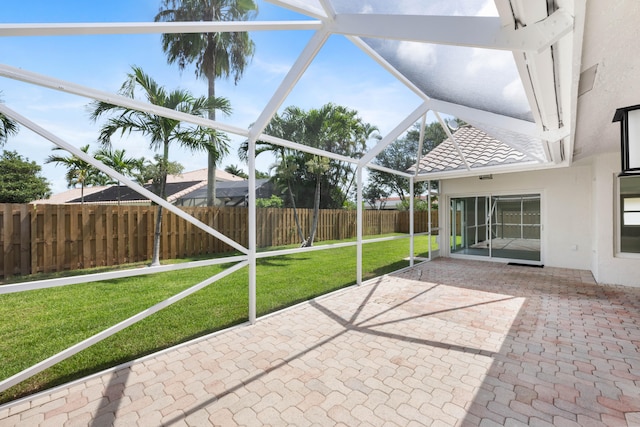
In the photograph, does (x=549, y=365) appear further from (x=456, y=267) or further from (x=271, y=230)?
(x=271, y=230)

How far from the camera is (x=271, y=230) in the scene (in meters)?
8.20

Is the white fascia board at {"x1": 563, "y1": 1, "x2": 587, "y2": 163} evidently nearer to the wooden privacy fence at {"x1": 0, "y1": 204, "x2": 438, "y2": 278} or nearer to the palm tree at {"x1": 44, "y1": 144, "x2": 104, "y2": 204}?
the wooden privacy fence at {"x1": 0, "y1": 204, "x2": 438, "y2": 278}

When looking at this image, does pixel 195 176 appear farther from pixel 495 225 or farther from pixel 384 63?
pixel 495 225

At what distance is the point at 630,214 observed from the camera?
6445 mm

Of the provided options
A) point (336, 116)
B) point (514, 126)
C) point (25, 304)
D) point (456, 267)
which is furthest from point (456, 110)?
point (25, 304)

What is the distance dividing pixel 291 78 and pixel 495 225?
1173 centimetres

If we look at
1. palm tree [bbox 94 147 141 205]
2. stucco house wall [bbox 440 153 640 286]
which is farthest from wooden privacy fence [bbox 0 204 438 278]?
stucco house wall [bbox 440 153 640 286]

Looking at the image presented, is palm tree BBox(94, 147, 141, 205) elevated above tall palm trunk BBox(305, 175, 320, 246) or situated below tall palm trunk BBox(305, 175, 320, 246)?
above

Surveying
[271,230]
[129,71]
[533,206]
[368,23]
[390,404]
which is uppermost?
[129,71]

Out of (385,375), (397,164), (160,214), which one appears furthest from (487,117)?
(397,164)

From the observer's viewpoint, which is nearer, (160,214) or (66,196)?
(66,196)

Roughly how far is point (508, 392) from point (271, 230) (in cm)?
642

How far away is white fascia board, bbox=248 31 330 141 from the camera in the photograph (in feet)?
10.1

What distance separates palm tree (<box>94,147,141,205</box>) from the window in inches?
437
